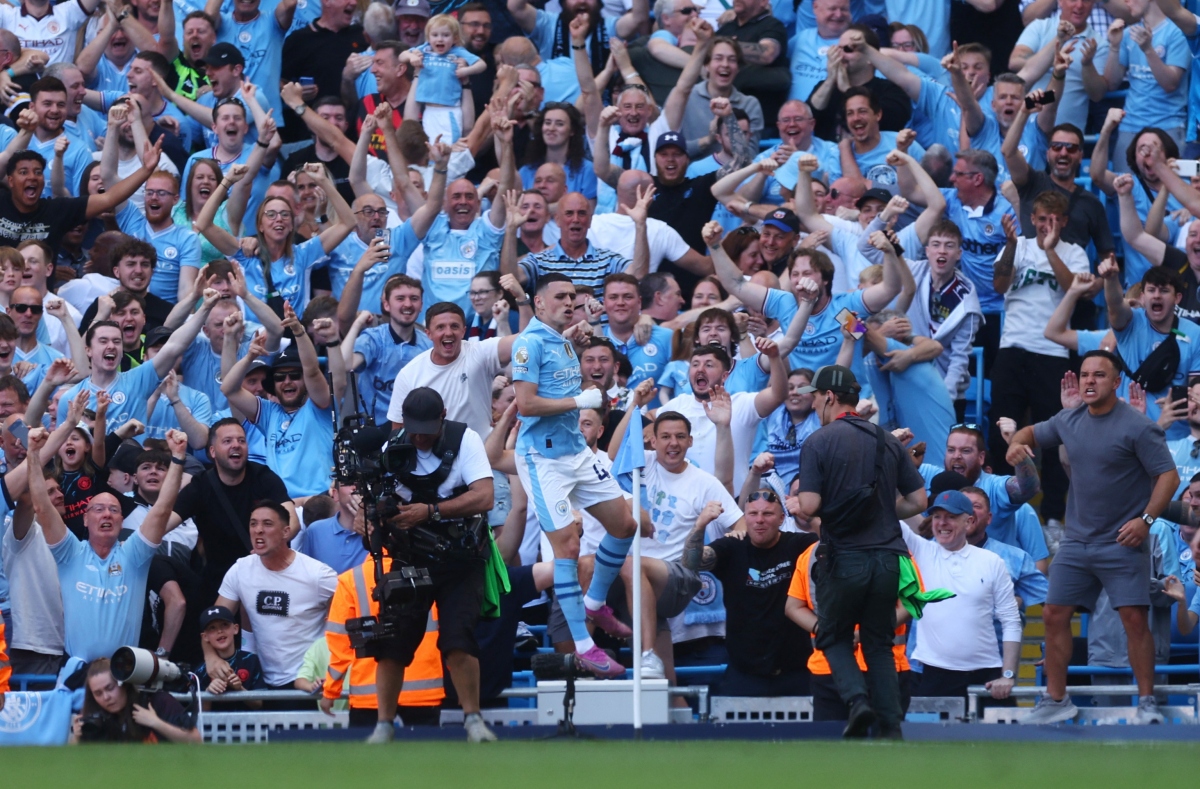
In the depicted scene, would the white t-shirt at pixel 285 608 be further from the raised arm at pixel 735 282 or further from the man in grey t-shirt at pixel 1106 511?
the man in grey t-shirt at pixel 1106 511

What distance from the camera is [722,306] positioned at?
13.8 metres

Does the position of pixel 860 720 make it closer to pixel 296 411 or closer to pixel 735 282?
pixel 735 282

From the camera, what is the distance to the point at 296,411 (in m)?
13.0

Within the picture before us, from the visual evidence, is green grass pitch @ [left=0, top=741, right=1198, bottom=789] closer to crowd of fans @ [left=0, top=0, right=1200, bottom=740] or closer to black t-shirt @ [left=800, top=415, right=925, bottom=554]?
black t-shirt @ [left=800, top=415, right=925, bottom=554]

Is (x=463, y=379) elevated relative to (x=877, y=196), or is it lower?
lower

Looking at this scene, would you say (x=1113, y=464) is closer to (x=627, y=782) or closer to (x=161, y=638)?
(x=627, y=782)

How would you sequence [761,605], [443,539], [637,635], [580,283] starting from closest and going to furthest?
[637,635]
[443,539]
[761,605]
[580,283]

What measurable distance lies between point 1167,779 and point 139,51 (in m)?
13.4

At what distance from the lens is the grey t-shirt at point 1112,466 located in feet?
33.7

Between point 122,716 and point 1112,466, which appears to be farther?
point 1112,466

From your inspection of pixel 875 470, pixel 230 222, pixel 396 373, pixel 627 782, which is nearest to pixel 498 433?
pixel 396 373

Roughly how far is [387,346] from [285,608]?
2.80m

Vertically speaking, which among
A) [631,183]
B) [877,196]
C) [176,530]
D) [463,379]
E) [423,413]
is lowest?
[176,530]

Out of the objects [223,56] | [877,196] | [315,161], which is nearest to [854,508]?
[877,196]
